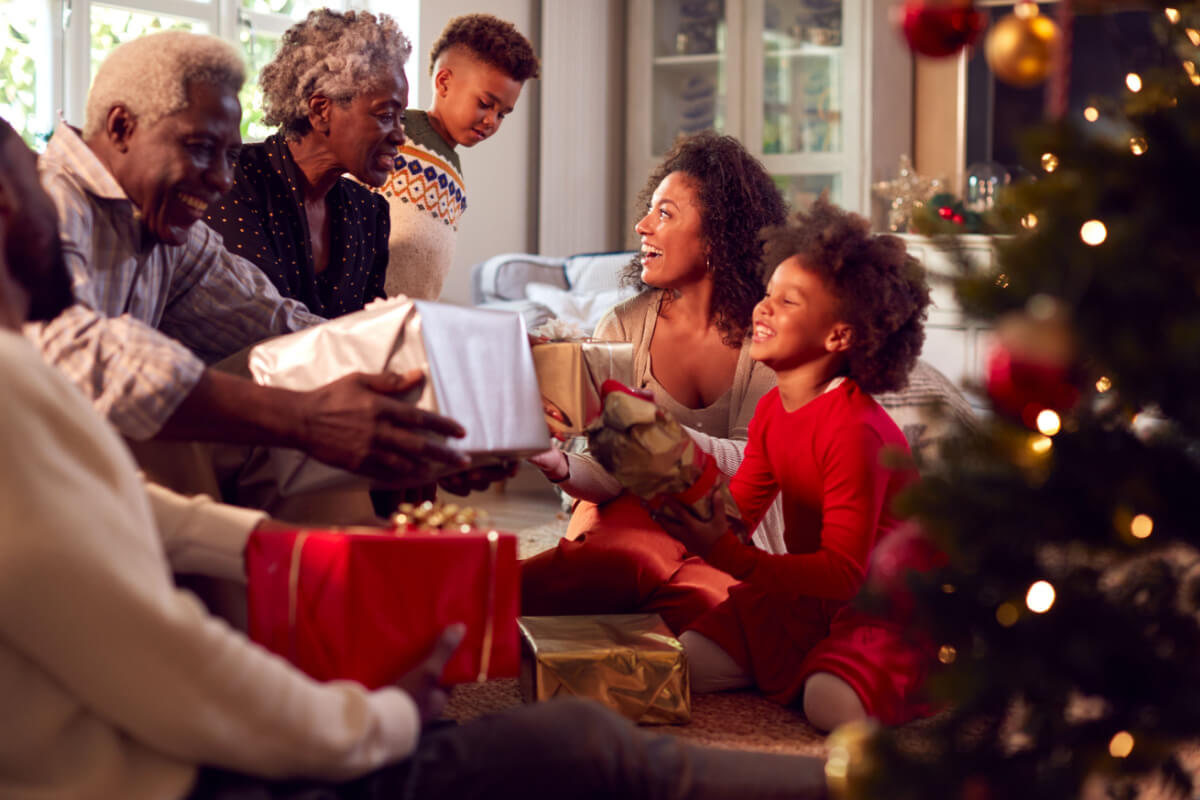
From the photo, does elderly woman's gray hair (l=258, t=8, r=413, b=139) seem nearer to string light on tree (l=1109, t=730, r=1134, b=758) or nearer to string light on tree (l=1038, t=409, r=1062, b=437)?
string light on tree (l=1038, t=409, r=1062, b=437)

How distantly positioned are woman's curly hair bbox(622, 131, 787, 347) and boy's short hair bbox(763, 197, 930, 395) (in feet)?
1.32

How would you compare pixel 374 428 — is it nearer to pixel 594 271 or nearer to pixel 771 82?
pixel 594 271

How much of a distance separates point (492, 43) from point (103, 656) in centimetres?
216

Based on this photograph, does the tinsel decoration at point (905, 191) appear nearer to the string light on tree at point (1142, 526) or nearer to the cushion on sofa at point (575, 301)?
the cushion on sofa at point (575, 301)

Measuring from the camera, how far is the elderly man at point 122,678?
92cm

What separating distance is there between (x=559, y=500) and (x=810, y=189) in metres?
2.12

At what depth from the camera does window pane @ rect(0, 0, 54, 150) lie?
3809 millimetres

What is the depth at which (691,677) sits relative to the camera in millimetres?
2035

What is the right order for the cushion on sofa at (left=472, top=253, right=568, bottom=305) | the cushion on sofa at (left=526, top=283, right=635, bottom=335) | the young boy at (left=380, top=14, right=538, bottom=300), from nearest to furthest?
1. the young boy at (left=380, top=14, right=538, bottom=300)
2. the cushion on sofa at (left=526, top=283, right=635, bottom=335)
3. the cushion on sofa at (left=472, top=253, right=568, bottom=305)

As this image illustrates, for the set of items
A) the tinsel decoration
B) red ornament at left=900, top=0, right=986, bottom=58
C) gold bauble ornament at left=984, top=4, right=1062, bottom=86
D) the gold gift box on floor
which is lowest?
the gold gift box on floor

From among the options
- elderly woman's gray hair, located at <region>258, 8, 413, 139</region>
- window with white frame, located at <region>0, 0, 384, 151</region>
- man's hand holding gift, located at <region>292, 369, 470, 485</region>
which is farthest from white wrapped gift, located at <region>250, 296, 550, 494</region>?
window with white frame, located at <region>0, 0, 384, 151</region>

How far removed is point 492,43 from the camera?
2828 millimetres

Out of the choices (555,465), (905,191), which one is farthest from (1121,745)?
(905,191)

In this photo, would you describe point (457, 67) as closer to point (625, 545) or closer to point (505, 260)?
point (625, 545)
